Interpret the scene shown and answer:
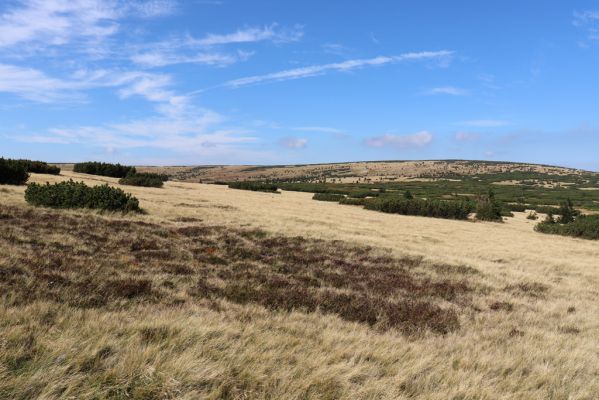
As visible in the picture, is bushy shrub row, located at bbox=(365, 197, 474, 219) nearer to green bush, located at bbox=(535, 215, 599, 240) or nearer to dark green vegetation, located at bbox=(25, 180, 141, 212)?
green bush, located at bbox=(535, 215, 599, 240)

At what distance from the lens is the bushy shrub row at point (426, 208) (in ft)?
156

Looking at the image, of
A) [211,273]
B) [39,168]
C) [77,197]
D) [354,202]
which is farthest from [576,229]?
[39,168]

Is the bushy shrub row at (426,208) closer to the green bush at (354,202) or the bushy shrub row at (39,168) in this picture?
the green bush at (354,202)

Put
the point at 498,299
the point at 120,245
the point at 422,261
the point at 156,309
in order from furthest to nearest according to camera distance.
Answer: the point at 422,261 → the point at 120,245 → the point at 498,299 → the point at 156,309

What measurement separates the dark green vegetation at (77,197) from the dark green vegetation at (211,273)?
2.73 meters

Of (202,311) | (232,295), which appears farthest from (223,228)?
(202,311)

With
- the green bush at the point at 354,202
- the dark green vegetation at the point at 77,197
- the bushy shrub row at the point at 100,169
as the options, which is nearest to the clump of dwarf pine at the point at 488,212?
the green bush at the point at 354,202

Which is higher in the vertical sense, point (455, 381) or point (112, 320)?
point (112, 320)

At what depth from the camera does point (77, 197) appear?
23.1m

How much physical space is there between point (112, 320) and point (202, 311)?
1879mm

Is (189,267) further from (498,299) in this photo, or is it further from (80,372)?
(498,299)

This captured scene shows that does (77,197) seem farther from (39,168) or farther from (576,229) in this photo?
(576,229)

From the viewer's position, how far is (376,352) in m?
6.20

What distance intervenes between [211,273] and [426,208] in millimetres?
39535
